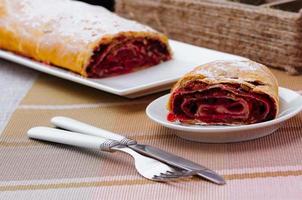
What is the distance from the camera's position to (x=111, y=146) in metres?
1.13

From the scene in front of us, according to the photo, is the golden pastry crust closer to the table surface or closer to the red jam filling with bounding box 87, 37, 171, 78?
the table surface

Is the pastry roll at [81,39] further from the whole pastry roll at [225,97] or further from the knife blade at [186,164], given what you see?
the knife blade at [186,164]

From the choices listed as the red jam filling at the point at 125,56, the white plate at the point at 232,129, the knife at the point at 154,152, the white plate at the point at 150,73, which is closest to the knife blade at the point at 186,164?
the knife at the point at 154,152

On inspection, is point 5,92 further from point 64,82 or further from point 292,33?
point 292,33

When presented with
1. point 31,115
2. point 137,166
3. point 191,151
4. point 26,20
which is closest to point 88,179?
point 137,166

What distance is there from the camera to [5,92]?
5.28 ft

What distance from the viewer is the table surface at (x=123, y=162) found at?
1.02 m

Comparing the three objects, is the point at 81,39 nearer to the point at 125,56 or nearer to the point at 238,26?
the point at 125,56

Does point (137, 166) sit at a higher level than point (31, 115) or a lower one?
higher

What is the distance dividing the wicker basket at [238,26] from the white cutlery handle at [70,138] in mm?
621

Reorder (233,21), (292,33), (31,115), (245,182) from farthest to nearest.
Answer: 1. (233,21)
2. (292,33)
3. (31,115)
4. (245,182)

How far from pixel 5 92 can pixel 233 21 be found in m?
0.56

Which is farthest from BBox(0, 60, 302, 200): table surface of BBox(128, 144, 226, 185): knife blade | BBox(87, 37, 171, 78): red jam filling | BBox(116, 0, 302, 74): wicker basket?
BBox(116, 0, 302, 74): wicker basket

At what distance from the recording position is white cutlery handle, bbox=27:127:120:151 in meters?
1.14
